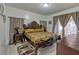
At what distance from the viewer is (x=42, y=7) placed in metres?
1.71

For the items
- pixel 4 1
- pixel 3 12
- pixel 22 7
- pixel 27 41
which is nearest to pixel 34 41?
pixel 27 41

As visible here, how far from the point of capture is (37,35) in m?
1.65

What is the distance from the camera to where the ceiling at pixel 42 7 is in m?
1.66

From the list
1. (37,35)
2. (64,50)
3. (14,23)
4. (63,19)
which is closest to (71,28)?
(63,19)

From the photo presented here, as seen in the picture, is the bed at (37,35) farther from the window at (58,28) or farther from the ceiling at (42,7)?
the ceiling at (42,7)

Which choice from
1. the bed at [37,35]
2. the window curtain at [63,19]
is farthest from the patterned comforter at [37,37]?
the window curtain at [63,19]

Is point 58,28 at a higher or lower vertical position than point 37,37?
higher

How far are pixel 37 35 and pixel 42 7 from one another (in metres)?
0.45

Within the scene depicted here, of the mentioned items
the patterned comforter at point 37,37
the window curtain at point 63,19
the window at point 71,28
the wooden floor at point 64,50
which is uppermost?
the window curtain at point 63,19

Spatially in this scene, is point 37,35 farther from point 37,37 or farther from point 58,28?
point 58,28

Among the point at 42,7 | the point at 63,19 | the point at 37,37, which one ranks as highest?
the point at 42,7

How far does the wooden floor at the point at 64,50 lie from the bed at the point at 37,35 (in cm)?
16

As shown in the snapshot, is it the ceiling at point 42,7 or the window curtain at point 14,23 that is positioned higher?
the ceiling at point 42,7

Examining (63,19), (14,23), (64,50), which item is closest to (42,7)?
(63,19)
